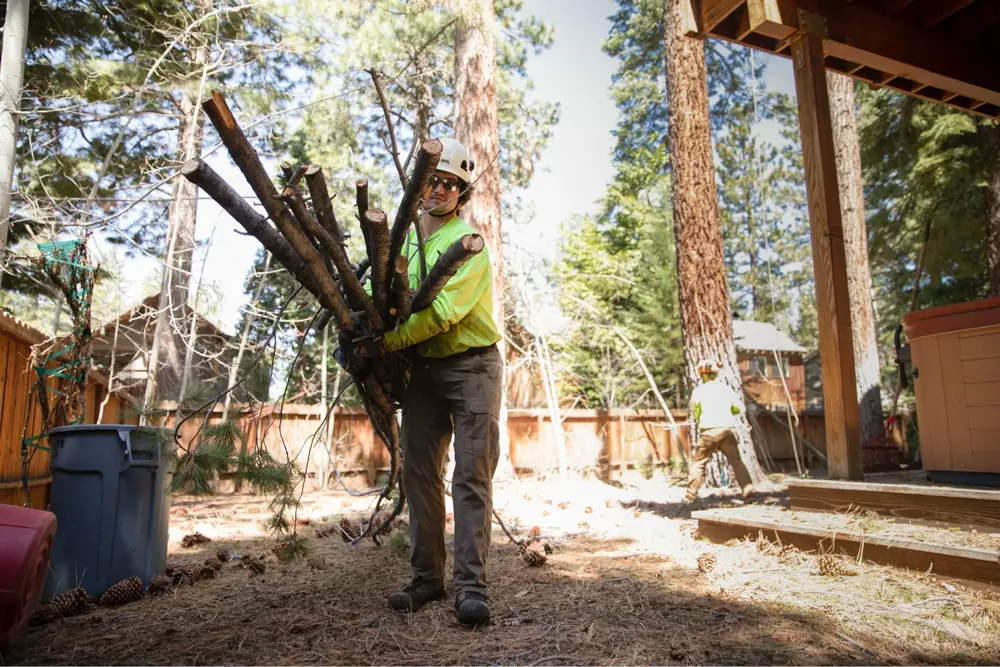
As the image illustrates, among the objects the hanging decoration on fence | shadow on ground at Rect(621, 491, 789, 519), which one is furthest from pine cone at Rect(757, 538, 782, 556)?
the hanging decoration on fence

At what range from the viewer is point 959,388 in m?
4.11

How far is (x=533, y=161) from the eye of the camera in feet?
52.7

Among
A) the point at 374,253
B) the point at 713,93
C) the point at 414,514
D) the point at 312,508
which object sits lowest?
the point at 312,508

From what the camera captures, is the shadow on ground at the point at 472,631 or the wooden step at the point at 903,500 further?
the wooden step at the point at 903,500

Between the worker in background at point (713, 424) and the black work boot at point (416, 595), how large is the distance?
5105 millimetres

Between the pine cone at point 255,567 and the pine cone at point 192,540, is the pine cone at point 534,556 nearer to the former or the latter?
the pine cone at point 255,567

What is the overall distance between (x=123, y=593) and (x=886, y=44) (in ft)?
18.8

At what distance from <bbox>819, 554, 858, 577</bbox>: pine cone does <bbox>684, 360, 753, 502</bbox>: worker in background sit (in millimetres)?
4101

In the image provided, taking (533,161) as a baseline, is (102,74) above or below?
below

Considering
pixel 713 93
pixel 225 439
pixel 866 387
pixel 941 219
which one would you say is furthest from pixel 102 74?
pixel 713 93

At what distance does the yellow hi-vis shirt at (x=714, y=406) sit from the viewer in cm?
766

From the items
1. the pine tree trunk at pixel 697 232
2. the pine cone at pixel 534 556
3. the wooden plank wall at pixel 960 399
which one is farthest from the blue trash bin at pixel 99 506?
the pine tree trunk at pixel 697 232

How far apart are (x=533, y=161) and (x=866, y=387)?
888 centimetres

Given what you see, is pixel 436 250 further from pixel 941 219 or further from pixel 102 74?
pixel 941 219
